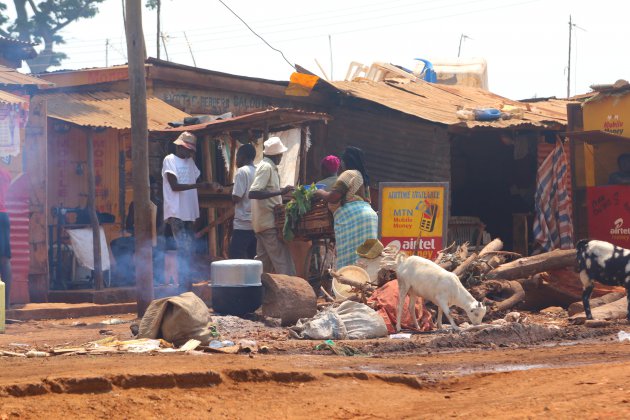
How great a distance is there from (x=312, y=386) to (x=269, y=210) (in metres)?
5.60

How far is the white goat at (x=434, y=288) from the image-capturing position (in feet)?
33.9

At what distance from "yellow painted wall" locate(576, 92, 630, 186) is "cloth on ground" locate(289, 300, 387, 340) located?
275 inches

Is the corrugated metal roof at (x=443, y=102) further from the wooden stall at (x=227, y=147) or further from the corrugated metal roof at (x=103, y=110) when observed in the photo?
the corrugated metal roof at (x=103, y=110)

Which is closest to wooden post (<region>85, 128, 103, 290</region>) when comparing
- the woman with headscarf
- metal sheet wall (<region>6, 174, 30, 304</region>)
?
metal sheet wall (<region>6, 174, 30, 304</region>)

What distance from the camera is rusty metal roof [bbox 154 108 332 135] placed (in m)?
→ 14.4

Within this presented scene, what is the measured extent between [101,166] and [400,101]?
5.78 metres

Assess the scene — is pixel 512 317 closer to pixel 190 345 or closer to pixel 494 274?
pixel 494 274

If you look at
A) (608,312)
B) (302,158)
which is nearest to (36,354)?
(608,312)

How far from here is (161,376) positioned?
6.92m

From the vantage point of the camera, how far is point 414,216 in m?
13.0

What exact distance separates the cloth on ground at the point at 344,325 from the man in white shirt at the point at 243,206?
2568mm

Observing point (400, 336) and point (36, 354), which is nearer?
point (36, 354)

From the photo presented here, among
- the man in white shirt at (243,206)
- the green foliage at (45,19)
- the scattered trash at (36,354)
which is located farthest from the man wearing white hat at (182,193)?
the green foliage at (45,19)

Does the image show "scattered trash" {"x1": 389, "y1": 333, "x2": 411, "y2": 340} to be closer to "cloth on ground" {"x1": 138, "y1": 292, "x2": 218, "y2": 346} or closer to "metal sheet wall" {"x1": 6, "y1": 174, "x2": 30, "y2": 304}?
"cloth on ground" {"x1": 138, "y1": 292, "x2": 218, "y2": 346}
